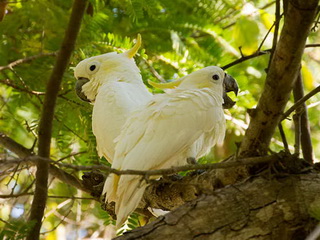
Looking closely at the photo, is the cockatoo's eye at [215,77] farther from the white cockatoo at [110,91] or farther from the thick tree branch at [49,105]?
the thick tree branch at [49,105]

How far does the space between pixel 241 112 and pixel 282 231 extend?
94.3 inches

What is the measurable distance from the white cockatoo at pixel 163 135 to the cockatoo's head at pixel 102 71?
2.40 feet

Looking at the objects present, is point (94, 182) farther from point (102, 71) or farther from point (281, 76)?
point (281, 76)

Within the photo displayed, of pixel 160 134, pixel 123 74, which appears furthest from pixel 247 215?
pixel 123 74

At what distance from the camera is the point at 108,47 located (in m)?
4.15

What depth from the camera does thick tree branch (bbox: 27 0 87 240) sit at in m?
2.71

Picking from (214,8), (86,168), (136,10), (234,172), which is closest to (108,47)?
(136,10)

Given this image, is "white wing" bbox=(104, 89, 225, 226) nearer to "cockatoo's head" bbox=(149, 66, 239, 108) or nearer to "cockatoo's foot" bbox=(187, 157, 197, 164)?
"cockatoo's foot" bbox=(187, 157, 197, 164)

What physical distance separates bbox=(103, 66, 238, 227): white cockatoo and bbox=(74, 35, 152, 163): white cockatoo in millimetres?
330

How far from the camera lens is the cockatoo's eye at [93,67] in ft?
12.6

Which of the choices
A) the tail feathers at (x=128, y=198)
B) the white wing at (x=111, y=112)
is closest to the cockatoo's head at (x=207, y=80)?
the white wing at (x=111, y=112)

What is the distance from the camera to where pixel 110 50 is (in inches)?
166

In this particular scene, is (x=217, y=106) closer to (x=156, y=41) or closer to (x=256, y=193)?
(x=256, y=193)

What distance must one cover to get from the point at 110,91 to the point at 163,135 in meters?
0.87
